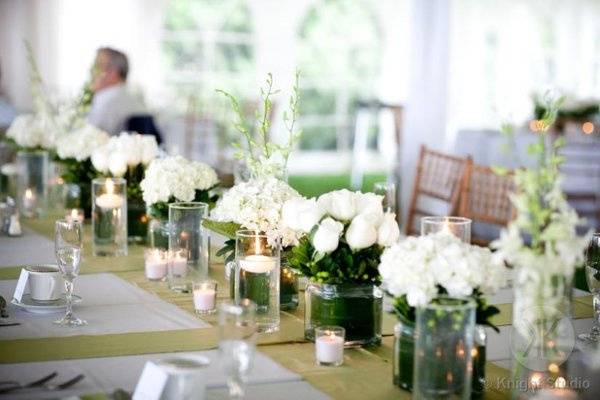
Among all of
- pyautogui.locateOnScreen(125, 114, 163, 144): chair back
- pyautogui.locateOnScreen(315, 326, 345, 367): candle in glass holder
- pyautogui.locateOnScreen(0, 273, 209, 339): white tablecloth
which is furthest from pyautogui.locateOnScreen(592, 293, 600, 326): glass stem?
pyautogui.locateOnScreen(125, 114, 163, 144): chair back

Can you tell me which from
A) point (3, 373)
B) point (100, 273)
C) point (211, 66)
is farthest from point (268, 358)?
point (211, 66)

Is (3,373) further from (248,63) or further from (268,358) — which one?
(248,63)

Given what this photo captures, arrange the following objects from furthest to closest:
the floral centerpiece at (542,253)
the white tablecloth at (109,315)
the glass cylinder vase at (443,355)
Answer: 1. the white tablecloth at (109,315)
2. the glass cylinder vase at (443,355)
3. the floral centerpiece at (542,253)

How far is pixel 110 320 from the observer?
2678 mm

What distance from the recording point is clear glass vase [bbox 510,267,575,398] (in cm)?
184

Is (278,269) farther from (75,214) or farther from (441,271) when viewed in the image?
(75,214)

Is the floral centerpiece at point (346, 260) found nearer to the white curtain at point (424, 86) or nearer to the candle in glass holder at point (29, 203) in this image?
the candle in glass holder at point (29, 203)

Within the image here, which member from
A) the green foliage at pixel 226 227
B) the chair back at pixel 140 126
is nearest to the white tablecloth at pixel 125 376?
the green foliage at pixel 226 227

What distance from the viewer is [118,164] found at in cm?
384

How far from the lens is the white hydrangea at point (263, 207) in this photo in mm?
2682

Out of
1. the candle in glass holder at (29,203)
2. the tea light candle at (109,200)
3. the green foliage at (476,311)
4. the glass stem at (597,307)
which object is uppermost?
the tea light candle at (109,200)

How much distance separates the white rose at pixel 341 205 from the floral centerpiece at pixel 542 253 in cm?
57

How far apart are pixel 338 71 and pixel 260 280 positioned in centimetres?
906

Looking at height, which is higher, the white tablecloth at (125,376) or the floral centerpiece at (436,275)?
the floral centerpiece at (436,275)
